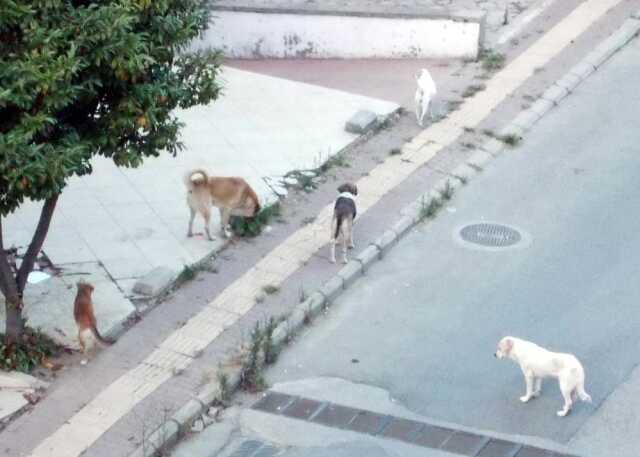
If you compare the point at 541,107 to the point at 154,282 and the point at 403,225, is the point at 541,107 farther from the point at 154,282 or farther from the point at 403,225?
the point at 154,282

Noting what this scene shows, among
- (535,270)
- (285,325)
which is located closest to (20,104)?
(285,325)

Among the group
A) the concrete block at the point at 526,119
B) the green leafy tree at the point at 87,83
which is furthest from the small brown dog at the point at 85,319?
the concrete block at the point at 526,119

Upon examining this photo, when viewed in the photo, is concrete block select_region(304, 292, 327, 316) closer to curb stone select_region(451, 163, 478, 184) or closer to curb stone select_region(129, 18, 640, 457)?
curb stone select_region(129, 18, 640, 457)

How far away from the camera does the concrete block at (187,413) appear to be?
14.2m

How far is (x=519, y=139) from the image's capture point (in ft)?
67.1

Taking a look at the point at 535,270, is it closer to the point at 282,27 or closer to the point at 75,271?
the point at 75,271

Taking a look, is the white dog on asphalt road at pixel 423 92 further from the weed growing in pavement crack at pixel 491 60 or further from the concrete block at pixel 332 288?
the concrete block at pixel 332 288

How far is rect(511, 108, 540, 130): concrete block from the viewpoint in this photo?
819 inches

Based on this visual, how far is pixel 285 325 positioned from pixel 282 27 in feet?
26.7

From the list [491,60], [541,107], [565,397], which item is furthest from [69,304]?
[491,60]

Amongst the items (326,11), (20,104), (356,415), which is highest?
(20,104)

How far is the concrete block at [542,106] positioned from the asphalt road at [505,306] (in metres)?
0.76

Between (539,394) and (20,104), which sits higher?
(20,104)

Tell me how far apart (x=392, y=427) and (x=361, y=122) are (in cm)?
702
